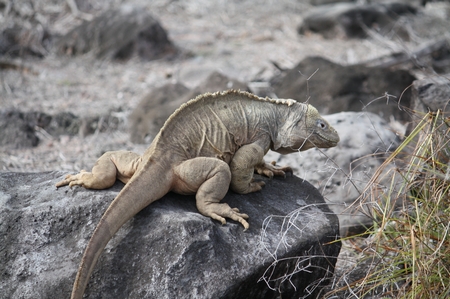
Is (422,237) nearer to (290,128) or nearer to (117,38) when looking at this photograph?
(290,128)

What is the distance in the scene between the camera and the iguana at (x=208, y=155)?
12.8 ft

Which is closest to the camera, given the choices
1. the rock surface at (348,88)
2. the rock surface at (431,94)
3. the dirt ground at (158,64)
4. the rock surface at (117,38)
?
the rock surface at (431,94)

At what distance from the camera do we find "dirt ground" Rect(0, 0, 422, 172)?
8023 millimetres

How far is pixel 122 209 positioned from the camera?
371 cm

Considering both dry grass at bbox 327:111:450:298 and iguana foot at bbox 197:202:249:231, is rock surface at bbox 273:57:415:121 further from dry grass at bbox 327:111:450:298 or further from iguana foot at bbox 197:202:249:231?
iguana foot at bbox 197:202:249:231

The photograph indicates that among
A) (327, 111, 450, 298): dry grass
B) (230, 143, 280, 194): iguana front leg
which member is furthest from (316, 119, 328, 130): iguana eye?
(327, 111, 450, 298): dry grass

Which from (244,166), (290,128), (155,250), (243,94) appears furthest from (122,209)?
(290,128)

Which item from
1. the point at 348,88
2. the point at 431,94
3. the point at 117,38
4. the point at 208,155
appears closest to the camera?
the point at 208,155

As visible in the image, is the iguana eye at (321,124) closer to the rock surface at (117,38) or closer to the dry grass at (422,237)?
the dry grass at (422,237)

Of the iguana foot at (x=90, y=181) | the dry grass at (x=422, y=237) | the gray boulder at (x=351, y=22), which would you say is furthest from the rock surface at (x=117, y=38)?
the dry grass at (x=422, y=237)

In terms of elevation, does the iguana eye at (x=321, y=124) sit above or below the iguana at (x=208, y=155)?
below

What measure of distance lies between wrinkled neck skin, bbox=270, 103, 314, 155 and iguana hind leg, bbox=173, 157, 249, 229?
2.45 ft

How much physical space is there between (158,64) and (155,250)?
868cm

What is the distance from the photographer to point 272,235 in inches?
162
